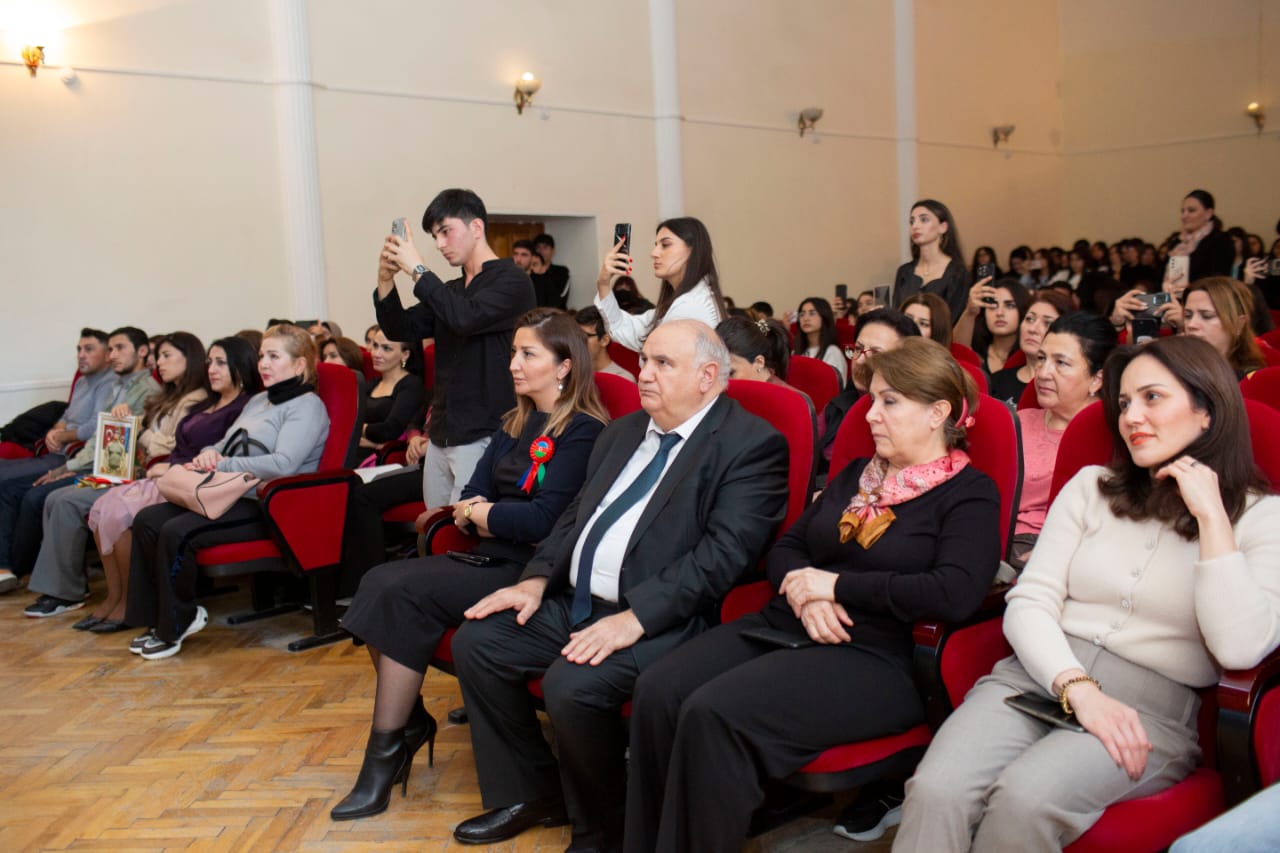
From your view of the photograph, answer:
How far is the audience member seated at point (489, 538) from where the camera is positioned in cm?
280

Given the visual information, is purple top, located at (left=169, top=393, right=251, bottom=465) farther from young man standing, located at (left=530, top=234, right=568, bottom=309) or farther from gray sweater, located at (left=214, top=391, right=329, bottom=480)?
young man standing, located at (left=530, top=234, right=568, bottom=309)

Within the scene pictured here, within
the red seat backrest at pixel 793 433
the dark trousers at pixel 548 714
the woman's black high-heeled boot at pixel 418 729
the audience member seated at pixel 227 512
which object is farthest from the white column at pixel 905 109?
the dark trousers at pixel 548 714

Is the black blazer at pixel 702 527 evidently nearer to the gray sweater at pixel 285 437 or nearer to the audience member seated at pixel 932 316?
the audience member seated at pixel 932 316

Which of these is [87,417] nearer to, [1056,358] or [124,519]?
[124,519]

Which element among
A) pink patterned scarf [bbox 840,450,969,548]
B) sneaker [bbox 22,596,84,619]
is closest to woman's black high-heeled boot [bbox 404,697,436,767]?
pink patterned scarf [bbox 840,450,969,548]

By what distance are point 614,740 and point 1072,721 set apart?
3.25 feet

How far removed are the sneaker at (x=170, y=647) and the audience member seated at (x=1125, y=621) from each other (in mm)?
3165

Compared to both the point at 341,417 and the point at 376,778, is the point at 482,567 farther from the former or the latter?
the point at 341,417

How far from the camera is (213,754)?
3.21 meters

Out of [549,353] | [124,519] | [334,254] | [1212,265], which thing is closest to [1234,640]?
[549,353]

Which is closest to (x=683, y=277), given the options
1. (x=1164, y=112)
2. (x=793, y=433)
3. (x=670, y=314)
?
(x=670, y=314)

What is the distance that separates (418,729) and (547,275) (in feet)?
21.2

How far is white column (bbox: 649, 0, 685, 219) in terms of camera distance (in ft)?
31.9

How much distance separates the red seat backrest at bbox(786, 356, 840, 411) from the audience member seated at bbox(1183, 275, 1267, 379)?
1.22m
